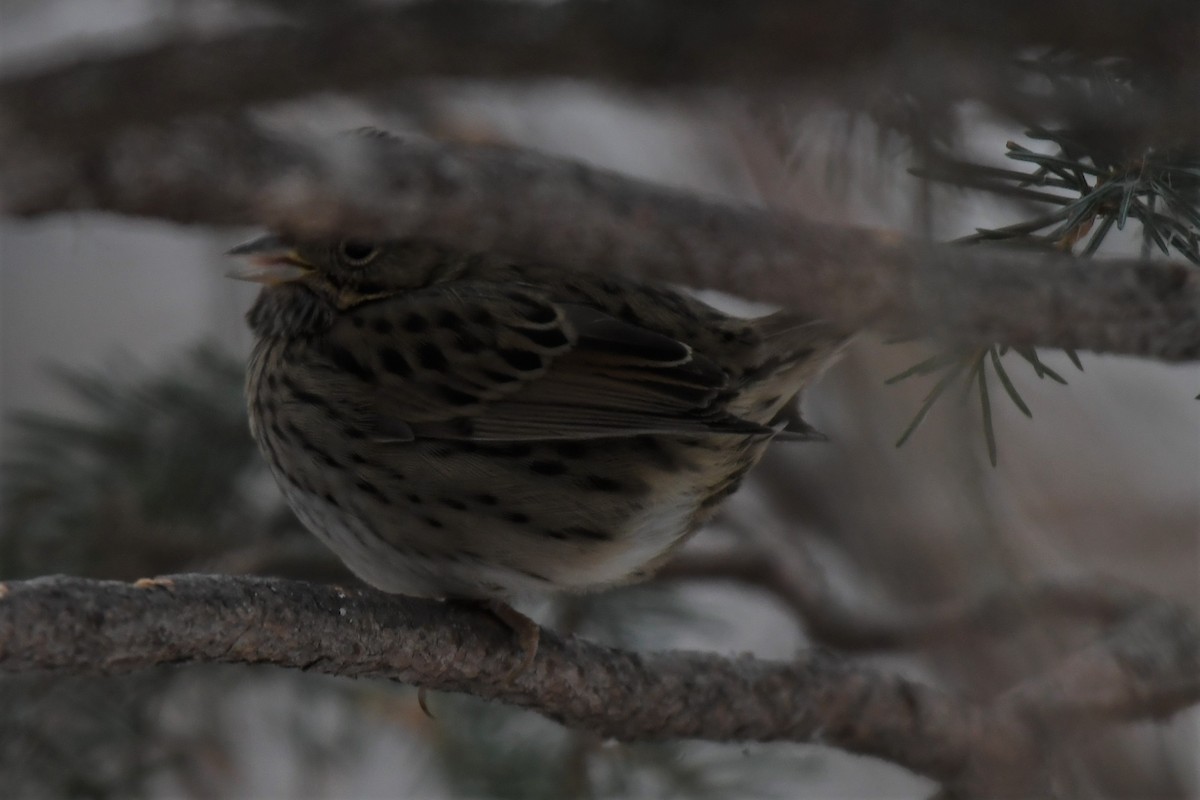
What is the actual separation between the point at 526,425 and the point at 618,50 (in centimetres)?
143

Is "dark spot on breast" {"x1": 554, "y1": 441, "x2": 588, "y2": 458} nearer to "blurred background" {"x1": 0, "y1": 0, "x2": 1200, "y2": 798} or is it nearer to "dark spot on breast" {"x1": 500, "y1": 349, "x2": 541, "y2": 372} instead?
"dark spot on breast" {"x1": 500, "y1": 349, "x2": 541, "y2": 372}

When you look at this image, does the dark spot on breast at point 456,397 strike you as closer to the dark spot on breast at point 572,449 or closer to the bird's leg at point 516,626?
the dark spot on breast at point 572,449

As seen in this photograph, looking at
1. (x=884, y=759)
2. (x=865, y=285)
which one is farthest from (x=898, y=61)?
(x=884, y=759)

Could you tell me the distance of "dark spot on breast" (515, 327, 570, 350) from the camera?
2459 millimetres

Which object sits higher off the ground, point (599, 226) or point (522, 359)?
point (599, 226)

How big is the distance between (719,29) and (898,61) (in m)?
0.13

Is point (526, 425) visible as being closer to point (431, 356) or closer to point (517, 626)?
point (431, 356)

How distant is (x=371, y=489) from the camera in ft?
7.75

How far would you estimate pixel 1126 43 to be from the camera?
96cm

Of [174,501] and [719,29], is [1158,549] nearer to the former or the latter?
[174,501]

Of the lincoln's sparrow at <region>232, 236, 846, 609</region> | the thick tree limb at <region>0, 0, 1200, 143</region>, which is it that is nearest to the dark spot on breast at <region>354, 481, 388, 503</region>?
the lincoln's sparrow at <region>232, 236, 846, 609</region>

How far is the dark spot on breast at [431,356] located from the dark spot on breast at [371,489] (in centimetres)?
24

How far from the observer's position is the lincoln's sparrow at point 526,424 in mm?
2326

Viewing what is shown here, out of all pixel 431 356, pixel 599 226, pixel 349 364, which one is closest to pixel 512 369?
pixel 431 356
